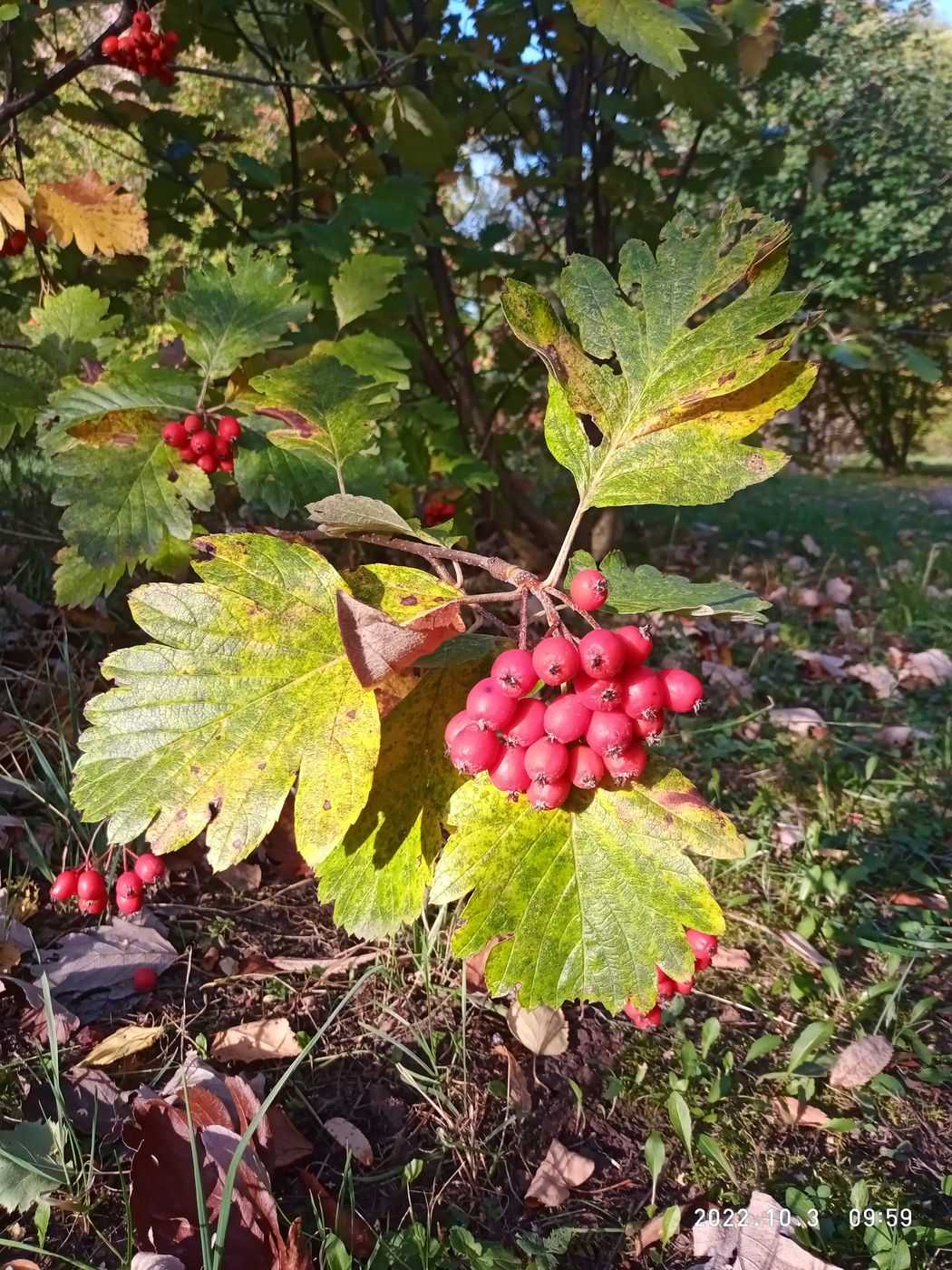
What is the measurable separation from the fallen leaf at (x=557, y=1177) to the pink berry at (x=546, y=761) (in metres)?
0.99

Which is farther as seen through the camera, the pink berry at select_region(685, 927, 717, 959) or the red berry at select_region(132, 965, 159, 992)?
the red berry at select_region(132, 965, 159, 992)

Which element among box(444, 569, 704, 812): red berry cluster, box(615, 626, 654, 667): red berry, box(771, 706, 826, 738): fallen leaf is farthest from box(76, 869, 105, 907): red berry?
box(771, 706, 826, 738): fallen leaf

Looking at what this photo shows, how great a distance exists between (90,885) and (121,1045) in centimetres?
34

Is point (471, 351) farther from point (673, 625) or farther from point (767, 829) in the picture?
point (767, 829)

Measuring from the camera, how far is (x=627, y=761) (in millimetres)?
1032

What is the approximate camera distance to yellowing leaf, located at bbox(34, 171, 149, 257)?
87.7 inches

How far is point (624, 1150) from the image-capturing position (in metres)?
1.65

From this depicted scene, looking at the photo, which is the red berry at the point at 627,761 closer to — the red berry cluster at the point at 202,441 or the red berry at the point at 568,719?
the red berry at the point at 568,719

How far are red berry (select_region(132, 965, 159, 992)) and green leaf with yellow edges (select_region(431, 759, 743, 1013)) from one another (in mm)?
1110

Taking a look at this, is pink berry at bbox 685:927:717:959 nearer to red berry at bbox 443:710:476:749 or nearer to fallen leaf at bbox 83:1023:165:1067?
red berry at bbox 443:710:476:749

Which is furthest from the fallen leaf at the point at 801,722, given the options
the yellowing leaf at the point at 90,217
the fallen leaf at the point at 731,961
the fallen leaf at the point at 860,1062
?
the yellowing leaf at the point at 90,217

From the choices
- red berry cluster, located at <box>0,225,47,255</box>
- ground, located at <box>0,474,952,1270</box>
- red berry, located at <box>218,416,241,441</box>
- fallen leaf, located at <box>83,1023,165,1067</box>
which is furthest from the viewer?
red berry cluster, located at <box>0,225,47,255</box>

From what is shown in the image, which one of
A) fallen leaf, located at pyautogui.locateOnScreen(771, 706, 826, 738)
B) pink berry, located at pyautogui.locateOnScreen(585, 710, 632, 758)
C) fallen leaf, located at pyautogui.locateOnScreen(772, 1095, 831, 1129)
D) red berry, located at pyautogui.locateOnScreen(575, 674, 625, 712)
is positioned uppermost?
red berry, located at pyautogui.locateOnScreen(575, 674, 625, 712)

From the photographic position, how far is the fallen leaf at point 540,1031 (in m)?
1.81
